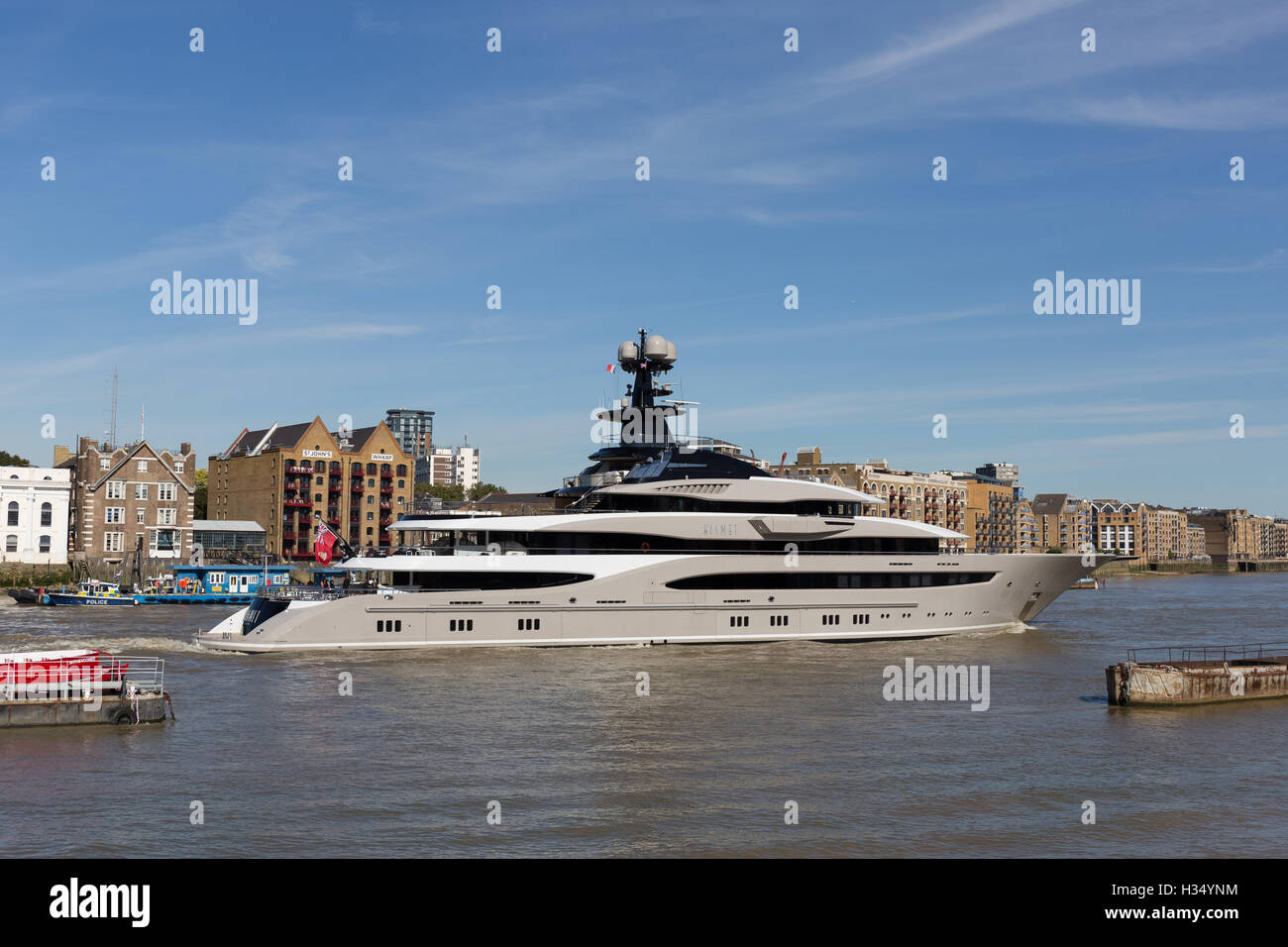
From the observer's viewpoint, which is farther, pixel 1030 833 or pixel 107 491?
pixel 107 491

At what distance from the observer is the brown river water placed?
54.7 feet

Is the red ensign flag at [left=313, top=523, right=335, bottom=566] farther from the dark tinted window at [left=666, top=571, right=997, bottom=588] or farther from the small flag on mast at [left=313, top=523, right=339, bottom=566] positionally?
the dark tinted window at [left=666, top=571, right=997, bottom=588]

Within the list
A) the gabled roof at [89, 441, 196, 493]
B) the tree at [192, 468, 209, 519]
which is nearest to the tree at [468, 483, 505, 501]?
the tree at [192, 468, 209, 519]

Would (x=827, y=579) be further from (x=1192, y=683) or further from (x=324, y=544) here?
(x=324, y=544)

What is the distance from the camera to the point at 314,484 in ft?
328

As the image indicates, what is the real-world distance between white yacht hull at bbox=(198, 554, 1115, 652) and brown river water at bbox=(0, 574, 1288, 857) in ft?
5.49

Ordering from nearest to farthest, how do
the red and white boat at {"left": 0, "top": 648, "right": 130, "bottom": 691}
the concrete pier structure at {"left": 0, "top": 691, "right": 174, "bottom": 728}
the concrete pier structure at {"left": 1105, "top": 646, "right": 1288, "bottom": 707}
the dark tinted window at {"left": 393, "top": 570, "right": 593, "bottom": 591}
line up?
1. the concrete pier structure at {"left": 0, "top": 691, "right": 174, "bottom": 728}
2. the red and white boat at {"left": 0, "top": 648, "right": 130, "bottom": 691}
3. the concrete pier structure at {"left": 1105, "top": 646, "right": 1288, "bottom": 707}
4. the dark tinted window at {"left": 393, "top": 570, "right": 593, "bottom": 591}

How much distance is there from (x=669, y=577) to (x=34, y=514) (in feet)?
196

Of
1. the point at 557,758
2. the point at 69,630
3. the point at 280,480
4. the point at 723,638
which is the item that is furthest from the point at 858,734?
the point at 280,480

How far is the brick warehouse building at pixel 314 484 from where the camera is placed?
99.1m

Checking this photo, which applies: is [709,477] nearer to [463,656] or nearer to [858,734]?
[463,656]

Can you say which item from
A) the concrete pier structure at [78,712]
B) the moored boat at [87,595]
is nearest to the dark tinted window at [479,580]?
the concrete pier structure at [78,712]

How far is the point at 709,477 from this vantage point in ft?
133

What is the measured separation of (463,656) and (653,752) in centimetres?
1476
